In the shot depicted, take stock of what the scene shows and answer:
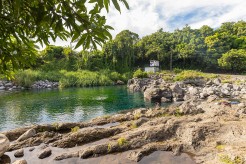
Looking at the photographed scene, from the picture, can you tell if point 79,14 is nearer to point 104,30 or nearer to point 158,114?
point 104,30

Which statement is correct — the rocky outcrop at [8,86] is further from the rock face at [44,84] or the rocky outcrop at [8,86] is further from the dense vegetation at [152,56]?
the dense vegetation at [152,56]

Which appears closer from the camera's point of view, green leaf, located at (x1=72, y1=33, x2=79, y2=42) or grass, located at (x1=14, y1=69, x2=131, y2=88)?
green leaf, located at (x1=72, y1=33, x2=79, y2=42)

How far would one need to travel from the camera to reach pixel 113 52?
57875mm

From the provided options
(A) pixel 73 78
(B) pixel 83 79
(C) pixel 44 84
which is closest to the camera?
(C) pixel 44 84

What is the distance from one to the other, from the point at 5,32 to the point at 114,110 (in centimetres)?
2039

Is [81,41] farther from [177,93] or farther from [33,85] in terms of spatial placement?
[33,85]

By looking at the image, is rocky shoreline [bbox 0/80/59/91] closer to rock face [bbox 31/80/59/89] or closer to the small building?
rock face [bbox 31/80/59/89]

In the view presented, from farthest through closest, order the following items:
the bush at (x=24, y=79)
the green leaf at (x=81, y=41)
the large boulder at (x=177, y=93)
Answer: the bush at (x=24, y=79) → the large boulder at (x=177, y=93) → the green leaf at (x=81, y=41)

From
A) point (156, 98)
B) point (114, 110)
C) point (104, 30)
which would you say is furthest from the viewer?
point (156, 98)

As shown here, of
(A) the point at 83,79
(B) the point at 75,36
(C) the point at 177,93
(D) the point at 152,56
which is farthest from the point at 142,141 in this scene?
(D) the point at 152,56

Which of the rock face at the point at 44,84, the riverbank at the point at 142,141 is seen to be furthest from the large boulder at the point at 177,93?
the rock face at the point at 44,84

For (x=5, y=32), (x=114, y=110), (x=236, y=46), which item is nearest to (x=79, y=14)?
(x=5, y=32)

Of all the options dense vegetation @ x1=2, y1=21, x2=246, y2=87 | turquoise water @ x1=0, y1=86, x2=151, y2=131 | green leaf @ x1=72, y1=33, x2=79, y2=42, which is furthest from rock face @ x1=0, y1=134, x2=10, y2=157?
dense vegetation @ x1=2, y1=21, x2=246, y2=87

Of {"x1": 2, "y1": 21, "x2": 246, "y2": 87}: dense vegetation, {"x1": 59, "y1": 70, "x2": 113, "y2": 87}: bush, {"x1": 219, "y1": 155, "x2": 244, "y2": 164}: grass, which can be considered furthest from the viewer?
{"x1": 2, "y1": 21, "x2": 246, "y2": 87}: dense vegetation
